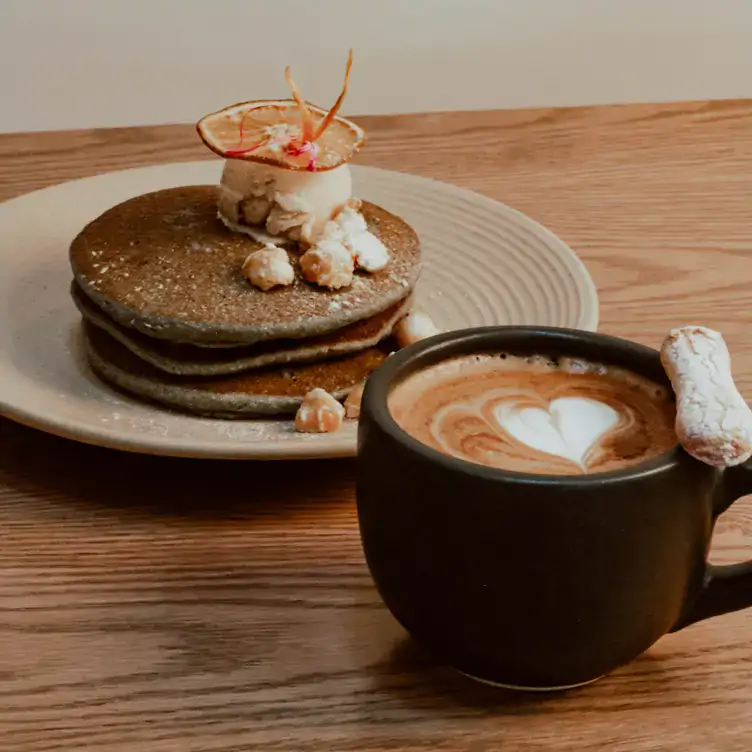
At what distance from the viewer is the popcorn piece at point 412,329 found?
1035mm

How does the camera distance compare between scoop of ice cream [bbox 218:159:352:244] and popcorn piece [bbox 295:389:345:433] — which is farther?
scoop of ice cream [bbox 218:159:352:244]

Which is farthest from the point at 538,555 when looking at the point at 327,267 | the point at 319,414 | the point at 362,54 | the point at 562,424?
the point at 362,54

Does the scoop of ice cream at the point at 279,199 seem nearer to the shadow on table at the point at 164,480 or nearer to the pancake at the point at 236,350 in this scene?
the pancake at the point at 236,350

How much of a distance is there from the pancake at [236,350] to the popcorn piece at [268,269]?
0.05 m

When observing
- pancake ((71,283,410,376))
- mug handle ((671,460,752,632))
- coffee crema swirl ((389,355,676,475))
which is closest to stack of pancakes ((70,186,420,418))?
pancake ((71,283,410,376))

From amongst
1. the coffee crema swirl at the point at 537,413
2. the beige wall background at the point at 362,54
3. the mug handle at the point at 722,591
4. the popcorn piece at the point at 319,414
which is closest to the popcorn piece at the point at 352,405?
the popcorn piece at the point at 319,414

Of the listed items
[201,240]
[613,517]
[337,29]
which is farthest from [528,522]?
[337,29]

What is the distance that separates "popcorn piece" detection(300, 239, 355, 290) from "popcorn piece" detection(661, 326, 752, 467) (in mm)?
392

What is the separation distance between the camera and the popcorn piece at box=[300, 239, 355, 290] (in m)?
0.97

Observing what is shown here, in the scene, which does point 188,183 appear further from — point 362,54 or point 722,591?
point 362,54

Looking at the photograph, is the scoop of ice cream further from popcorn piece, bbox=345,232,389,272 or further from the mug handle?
the mug handle

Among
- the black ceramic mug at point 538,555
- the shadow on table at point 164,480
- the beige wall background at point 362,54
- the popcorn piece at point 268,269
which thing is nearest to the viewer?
the black ceramic mug at point 538,555

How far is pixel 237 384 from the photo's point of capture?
95cm

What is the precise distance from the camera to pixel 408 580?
2.00 feet
